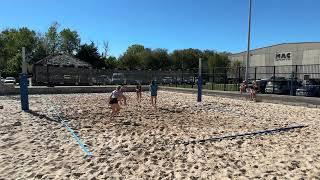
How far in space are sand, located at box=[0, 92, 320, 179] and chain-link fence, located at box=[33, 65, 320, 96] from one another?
11297 mm

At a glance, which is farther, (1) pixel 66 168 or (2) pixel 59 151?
(2) pixel 59 151

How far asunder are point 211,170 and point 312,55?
51.9 m

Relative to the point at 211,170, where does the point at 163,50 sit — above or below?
above

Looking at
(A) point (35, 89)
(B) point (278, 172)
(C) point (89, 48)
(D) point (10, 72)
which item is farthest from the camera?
(C) point (89, 48)

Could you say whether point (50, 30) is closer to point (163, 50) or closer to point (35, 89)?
point (163, 50)

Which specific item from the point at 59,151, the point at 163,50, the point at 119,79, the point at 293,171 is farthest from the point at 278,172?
the point at 163,50

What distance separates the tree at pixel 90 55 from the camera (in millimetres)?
70312

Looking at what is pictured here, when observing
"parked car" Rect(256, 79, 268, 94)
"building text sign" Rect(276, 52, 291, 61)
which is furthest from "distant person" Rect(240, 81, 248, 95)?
"building text sign" Rect(276, 52, 291, 61)

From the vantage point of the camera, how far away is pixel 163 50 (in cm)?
9419

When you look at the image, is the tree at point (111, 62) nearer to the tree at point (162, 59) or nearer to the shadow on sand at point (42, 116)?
the tree at point (162, 59)

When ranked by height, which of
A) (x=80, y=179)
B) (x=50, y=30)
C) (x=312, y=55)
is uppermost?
(x=50, y=30)

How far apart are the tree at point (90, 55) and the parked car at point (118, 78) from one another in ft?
90.9

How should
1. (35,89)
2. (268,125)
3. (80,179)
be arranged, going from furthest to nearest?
1. (35,89)
2. (268,125)
3. (80,179)

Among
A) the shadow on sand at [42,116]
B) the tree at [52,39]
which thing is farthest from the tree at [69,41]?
the shadow on sand at [42,116]
